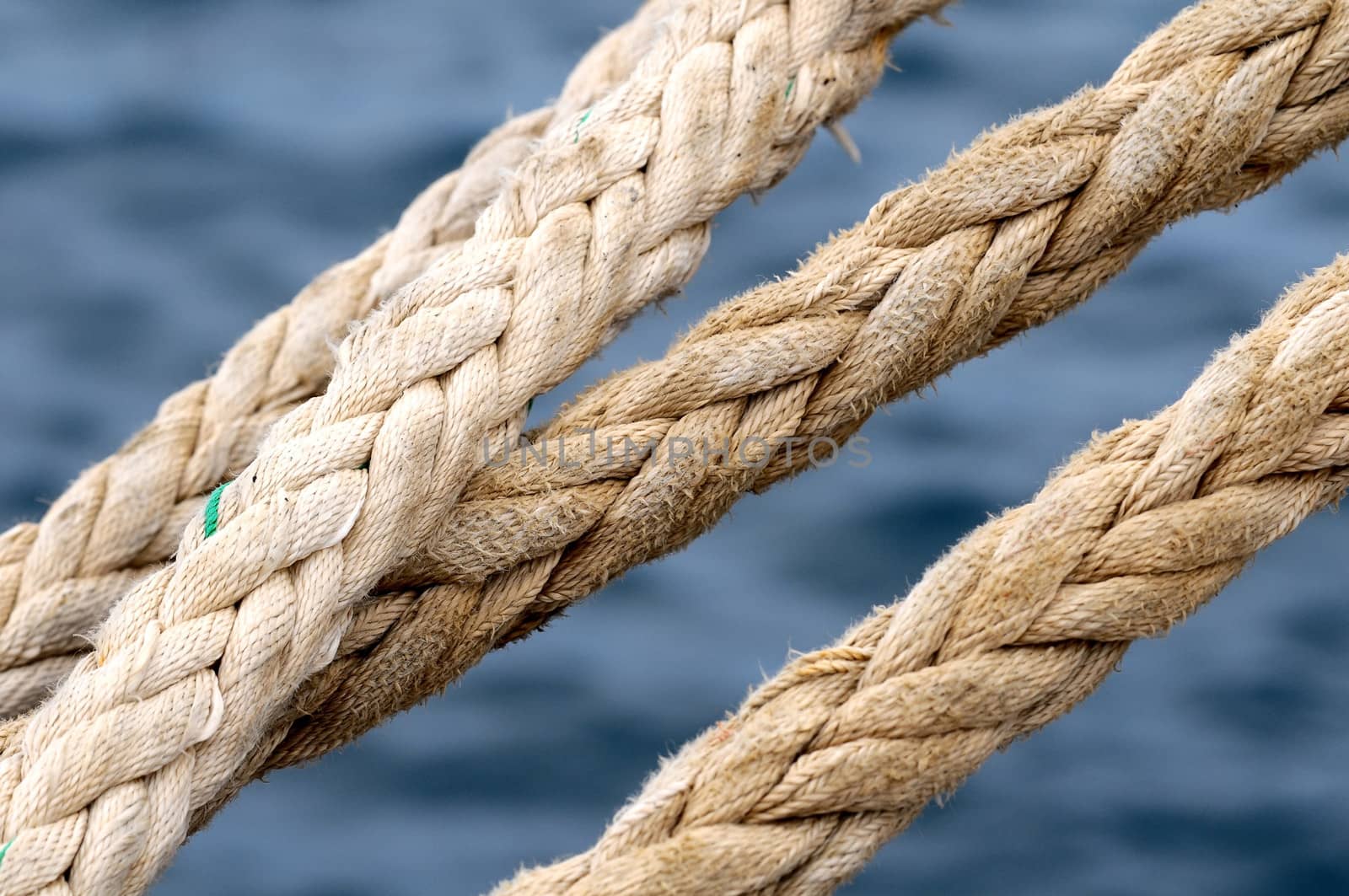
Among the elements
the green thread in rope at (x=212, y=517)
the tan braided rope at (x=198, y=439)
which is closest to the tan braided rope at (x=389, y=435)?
the green thread in rope at (x=212, y=517)

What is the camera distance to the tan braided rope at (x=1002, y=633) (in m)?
0.87

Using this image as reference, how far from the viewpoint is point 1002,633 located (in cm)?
90

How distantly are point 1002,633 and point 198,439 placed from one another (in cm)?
74

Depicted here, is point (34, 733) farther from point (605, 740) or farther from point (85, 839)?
point (605, 740)

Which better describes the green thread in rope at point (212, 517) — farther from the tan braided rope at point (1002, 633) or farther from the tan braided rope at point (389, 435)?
the tan braided rope at point (1002, 633)

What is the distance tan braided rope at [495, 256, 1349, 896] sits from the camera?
0.87 meters

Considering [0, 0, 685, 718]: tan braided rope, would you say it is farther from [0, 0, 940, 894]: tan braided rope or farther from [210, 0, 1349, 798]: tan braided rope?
[210, 0, 1349, 798]: tan braided rope

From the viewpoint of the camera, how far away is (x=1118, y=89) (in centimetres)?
103

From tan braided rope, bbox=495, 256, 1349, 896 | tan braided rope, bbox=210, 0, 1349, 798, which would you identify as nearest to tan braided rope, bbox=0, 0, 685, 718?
tan braided rope, bbox=210, 0, 1349, 798

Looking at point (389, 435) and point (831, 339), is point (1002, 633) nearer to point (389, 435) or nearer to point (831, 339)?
point (831, 339)

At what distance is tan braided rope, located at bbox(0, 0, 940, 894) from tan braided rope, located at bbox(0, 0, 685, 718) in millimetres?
107

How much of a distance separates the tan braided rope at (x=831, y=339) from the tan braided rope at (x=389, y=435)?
56 mm

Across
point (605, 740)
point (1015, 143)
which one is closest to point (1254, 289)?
point (605, 740)

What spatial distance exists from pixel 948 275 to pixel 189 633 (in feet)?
→ 1.71
